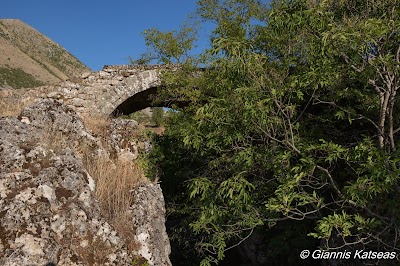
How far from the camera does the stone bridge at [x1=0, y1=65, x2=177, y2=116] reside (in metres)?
9.73

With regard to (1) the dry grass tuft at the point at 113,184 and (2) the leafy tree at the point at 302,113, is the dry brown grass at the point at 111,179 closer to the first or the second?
(1) the dry grass tuft at the point at 113,184

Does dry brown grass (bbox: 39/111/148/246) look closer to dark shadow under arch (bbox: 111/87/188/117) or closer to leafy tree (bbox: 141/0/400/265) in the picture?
leafy tree (bbox: 141/0/400/265)

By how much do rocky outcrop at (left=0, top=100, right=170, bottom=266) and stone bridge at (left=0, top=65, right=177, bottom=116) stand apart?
5444 mm

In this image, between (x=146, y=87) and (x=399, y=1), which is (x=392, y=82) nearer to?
(x=399, y=1)

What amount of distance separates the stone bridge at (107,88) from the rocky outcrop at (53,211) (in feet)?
17.9

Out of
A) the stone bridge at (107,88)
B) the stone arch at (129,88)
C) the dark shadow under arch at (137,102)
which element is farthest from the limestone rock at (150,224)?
the stone arch at (129,88)

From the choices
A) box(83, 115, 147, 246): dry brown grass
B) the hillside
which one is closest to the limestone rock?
box(83, 115, 147, 246): dry brown grass

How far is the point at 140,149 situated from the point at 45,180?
3182 millimetres

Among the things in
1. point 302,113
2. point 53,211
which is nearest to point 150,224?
point 53,211

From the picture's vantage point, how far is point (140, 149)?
6582 mm

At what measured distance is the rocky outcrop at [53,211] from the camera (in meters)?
2.88

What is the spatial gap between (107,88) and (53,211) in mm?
7438

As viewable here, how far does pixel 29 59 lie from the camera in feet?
188

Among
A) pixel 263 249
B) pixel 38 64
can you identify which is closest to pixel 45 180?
pixel 263 249
